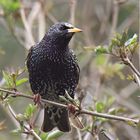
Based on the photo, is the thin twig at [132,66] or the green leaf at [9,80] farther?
the green leaf at [9,80]

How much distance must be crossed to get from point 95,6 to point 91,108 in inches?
120

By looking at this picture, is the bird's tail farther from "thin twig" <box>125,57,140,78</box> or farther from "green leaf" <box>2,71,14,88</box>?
"thin twig" <box>125,57,140,78</box>

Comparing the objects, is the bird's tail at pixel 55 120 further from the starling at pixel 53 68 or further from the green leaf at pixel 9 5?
the green leaf at pixel 9 5

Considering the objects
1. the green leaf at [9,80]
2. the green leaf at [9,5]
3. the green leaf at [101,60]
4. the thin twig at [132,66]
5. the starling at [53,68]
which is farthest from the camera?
the green leaf at [101,60]

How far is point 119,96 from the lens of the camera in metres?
5.87

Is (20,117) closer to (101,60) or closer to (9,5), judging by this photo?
(9,5)

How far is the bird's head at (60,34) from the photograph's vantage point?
4.24m

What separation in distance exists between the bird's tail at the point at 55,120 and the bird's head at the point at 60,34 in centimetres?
54

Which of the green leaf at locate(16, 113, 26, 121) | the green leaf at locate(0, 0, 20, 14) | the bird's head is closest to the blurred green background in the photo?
the green leaf at locate(0, 0, 20, 14)

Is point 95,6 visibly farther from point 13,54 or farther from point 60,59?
point 60,59

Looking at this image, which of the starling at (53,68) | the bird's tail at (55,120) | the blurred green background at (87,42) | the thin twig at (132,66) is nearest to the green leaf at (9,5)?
the blurred green background at (87,42)

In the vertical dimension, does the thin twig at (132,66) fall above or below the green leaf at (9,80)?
above

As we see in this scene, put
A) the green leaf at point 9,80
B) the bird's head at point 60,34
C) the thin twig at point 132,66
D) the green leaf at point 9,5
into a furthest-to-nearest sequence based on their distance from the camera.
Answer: the green leaf at point 9,5 < the bird's head at point 60,34 < the green leaf at point 9,80 < the thin twig at point 132,66

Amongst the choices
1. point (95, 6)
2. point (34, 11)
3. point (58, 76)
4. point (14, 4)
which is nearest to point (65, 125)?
point (58, 76)
